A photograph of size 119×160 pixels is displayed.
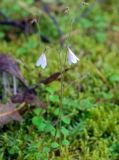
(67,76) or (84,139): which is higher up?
(67,76)

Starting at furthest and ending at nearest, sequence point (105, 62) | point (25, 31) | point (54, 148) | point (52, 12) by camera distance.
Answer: point (52, 12)
point (25, 31)
point (105, 62)
point (54, 148)

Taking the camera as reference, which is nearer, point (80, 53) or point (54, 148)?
point (54, 148)

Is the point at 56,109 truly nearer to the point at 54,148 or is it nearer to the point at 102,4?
the point at 54,148

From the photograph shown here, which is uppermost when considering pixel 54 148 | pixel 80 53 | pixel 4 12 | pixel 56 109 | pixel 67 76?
pixel 4 12

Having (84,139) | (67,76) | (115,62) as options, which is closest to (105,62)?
(115,62)

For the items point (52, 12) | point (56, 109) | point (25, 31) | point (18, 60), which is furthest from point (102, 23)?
point (56, 109)

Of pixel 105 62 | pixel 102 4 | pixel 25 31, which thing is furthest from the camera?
pixel 102 4
